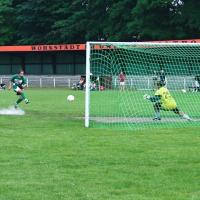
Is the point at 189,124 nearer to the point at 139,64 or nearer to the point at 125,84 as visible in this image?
the point at 125,84

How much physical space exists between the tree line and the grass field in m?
39.7

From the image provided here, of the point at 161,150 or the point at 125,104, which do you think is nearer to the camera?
the point at 161,150

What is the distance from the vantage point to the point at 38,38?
212 feet

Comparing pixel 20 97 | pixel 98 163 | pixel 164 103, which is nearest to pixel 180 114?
pixel 164 103

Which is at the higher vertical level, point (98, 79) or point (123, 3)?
point (123, 3)

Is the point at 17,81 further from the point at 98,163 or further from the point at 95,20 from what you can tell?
the point at 95,20

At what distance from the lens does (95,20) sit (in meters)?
60.4

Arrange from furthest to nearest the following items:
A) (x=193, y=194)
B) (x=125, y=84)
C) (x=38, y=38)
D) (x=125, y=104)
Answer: (x=38, y=38)
(x=125, y=84)
(x=125, y=104)
(x=193, y=194)

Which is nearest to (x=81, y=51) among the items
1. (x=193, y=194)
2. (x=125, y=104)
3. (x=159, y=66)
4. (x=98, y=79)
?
(x=98, y=79)

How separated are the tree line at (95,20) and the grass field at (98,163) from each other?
39.7 m

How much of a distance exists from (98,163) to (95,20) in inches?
2012

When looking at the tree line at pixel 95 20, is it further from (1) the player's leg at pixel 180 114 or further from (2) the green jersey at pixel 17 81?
(1) the player's leg at pixel 180 114

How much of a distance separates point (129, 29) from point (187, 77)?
2292cm

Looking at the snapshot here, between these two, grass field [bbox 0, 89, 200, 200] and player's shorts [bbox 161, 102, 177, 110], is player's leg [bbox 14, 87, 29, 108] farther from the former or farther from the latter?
grass field [bbox 0, 89, 200, 200]
